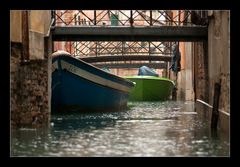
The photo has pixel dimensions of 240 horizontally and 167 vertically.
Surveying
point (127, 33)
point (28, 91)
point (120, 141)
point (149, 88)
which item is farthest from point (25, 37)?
point (149, 88)

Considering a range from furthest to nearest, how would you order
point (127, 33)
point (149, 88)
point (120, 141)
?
1. point (149, 88)
2. point (127, 33)
3. point (120, 141)

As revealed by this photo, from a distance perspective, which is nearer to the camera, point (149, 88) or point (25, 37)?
point (25, 37)

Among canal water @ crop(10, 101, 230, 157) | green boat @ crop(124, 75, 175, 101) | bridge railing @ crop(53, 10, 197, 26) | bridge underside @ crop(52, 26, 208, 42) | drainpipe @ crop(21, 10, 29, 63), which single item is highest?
bridge railing @ crop(53, 10, 197, 26)

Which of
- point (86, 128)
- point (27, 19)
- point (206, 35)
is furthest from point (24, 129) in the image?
point (206, 35)

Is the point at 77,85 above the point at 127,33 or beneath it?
beneath

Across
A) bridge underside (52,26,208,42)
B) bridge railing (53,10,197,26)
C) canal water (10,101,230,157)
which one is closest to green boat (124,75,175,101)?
bridge railing (53,10,197,26)

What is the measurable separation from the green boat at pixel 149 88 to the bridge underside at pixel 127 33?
11584 millimetres

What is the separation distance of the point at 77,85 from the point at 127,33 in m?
2.14

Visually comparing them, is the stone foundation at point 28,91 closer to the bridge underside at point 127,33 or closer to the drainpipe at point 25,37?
the drainpipe at point 25,37

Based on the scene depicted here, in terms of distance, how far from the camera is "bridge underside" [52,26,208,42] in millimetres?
15328

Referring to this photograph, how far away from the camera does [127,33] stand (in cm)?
1545

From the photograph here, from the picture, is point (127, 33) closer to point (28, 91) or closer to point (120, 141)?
point (28, 91)

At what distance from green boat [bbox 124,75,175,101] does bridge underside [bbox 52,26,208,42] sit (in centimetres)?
1158

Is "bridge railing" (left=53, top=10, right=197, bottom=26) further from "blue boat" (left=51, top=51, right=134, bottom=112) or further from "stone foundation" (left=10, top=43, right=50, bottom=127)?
"stone foundation" (left=10, top=43, right=50, bottom=127)
